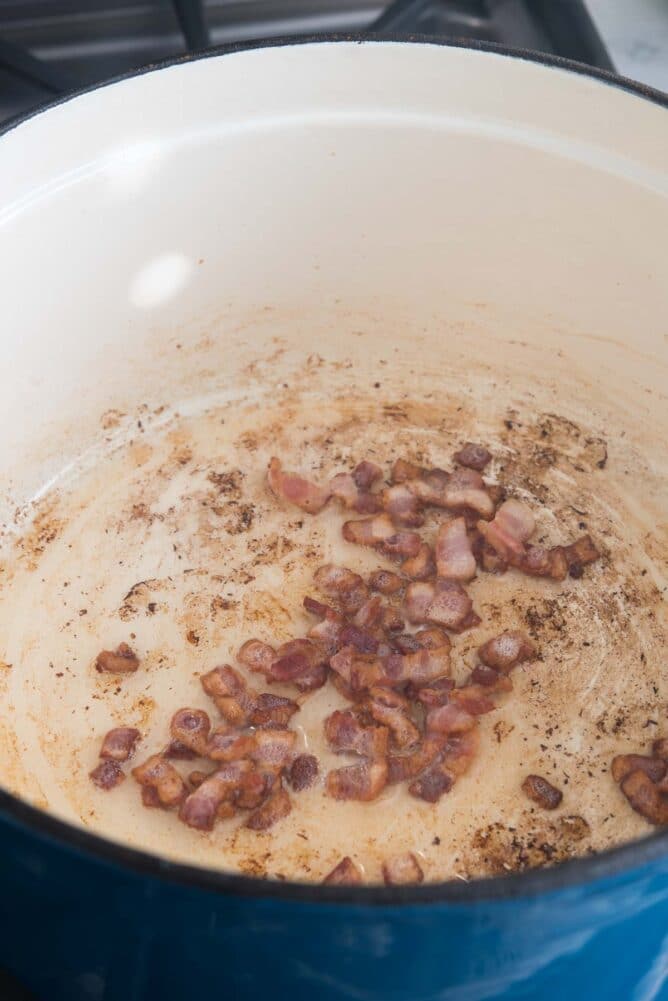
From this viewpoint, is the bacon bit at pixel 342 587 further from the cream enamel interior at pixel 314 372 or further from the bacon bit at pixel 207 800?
the bacon bit at pixel 207 800

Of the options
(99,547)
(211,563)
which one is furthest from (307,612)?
(99,547)

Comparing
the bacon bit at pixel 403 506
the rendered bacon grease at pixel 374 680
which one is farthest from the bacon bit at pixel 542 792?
the bacon bit at pixel 403 506

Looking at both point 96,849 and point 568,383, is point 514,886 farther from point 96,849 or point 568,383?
point 568,383

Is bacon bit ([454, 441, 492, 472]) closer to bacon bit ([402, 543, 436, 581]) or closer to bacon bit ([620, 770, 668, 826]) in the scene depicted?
bacon bit ([402, 543, 436, 581])

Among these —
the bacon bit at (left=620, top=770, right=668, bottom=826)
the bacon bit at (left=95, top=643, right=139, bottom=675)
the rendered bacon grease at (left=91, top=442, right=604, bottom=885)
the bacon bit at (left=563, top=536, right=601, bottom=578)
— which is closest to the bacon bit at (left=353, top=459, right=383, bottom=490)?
the rendered bacon grease at (left=91, top=442, right=604, bottom=885)

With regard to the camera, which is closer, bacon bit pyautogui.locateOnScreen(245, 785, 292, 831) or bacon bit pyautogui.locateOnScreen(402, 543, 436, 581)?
bacon bit pyautogui.locateOnScreen(245, 785, 292, 831)
